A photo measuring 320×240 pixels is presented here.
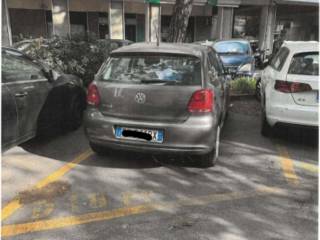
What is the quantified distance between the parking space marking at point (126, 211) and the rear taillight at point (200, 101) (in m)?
0.99

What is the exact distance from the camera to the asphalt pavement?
325 cm

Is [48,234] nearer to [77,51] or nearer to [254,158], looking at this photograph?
[254,158]

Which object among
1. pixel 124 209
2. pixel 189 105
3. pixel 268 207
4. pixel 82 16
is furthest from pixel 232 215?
pixel 82 16

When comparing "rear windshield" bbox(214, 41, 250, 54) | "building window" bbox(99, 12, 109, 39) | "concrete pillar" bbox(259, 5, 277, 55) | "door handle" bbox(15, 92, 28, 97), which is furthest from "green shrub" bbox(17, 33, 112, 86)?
"concrete pillar" bbox(259, 5, 277, 55)

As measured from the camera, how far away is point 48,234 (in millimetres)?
3139

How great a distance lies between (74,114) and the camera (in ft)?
19.9

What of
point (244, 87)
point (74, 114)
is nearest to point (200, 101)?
point (74, 114)

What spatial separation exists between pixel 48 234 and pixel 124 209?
0.77 metres

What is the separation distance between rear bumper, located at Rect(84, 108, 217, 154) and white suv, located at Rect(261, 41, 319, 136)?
1.42 metres

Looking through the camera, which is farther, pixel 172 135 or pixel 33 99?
pixel 33 99

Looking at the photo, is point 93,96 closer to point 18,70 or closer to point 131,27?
point 18,70

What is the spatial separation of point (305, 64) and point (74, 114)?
3.72 m

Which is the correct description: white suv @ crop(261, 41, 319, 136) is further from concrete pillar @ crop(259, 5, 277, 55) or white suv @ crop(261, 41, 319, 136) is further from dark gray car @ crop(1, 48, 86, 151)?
concrete pillar @ crop(259, 5, 277, 55)

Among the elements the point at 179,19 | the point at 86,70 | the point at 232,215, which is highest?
the point at 179,19
